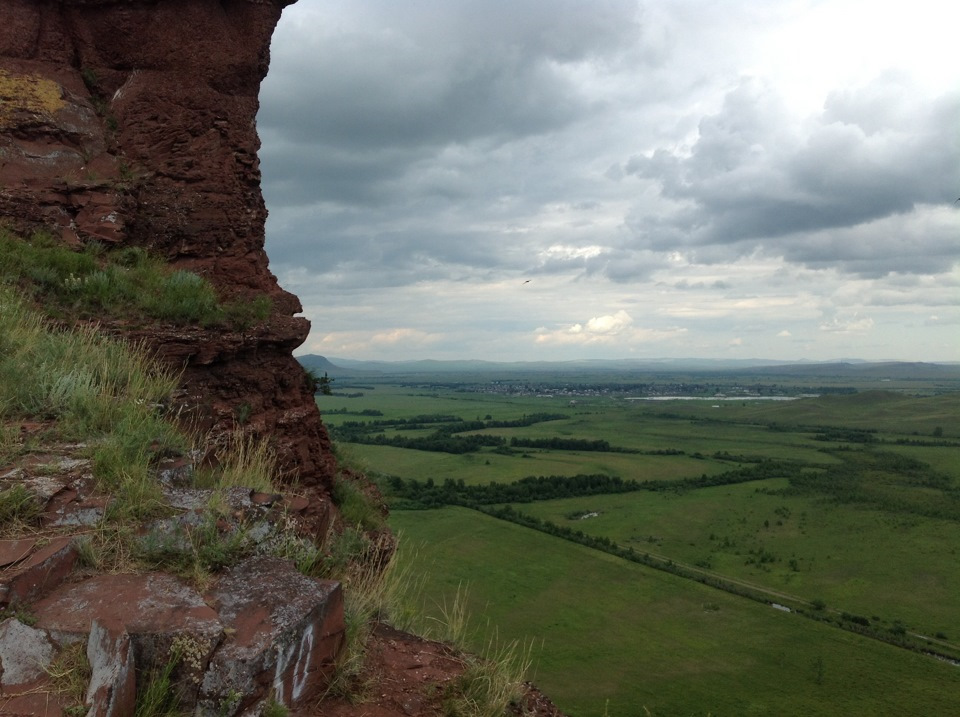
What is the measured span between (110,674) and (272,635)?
2.85 feet

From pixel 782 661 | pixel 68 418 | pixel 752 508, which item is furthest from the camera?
pixel 752 508

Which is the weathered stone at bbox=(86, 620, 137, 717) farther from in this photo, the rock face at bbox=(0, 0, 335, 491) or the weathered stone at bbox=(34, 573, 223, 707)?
the rock face at bbox=(0, 0, 335, 491)

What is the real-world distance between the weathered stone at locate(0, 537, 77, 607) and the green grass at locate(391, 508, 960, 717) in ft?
64.7

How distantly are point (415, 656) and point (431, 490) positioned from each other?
6309 cm

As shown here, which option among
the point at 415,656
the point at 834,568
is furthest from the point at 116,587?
the point at 834,568

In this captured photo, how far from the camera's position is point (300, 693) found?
4.02m

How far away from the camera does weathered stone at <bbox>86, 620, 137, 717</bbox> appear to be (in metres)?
3.27

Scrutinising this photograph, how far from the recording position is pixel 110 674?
336 centimetres

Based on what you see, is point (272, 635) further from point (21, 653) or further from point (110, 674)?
point (21, 653)

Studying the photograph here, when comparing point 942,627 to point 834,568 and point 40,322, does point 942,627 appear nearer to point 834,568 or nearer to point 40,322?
point 834,568

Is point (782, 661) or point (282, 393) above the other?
point (282, 393)

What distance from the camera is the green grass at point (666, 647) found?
2962cm

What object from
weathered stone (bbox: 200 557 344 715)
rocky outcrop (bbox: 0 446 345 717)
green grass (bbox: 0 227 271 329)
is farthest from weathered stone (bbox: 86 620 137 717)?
green grass (bbox: 0 227 271 329)

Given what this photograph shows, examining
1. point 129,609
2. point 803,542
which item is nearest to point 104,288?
point 129,609
